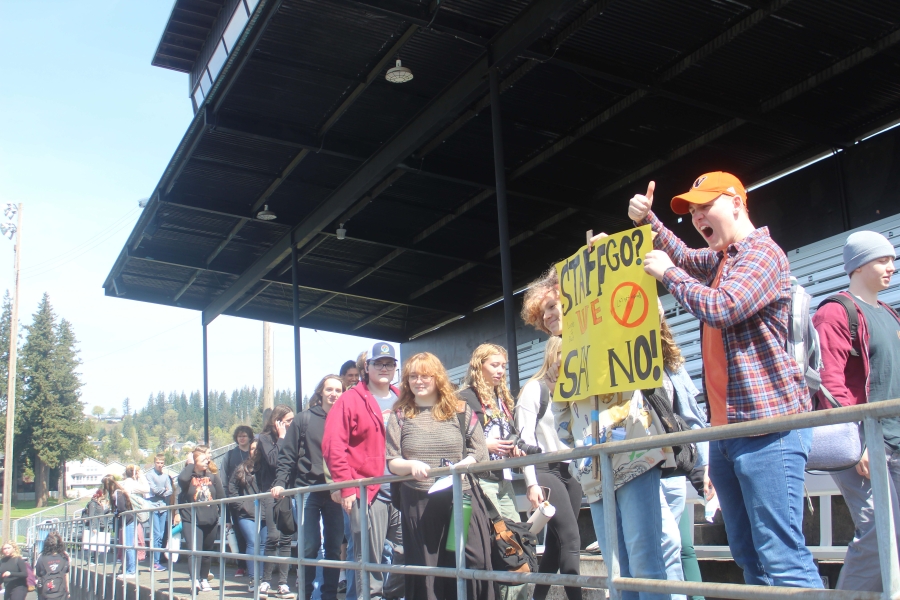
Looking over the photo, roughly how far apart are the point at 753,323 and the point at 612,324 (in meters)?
0.54

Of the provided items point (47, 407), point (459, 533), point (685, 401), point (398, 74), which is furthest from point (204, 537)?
point (47, 407)

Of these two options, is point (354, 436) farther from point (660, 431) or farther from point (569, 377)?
point (660, 431)

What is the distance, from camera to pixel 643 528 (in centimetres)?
344

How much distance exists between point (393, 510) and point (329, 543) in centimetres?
57

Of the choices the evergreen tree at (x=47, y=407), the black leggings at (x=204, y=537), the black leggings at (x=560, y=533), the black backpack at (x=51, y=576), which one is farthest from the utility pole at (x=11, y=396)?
the evergreen tree at (x=47, y=407)

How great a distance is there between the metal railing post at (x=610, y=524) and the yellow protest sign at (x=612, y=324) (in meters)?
0.29

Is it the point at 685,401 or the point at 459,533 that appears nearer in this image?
the point at 459,533

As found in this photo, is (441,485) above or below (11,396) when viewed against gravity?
below

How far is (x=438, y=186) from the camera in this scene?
13.9 metres

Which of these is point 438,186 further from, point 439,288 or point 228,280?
point 228,280

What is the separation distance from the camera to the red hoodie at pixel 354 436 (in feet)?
20.4

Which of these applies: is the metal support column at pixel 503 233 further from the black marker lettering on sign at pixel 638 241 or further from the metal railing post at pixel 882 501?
the metal railing post at pixel 882 501

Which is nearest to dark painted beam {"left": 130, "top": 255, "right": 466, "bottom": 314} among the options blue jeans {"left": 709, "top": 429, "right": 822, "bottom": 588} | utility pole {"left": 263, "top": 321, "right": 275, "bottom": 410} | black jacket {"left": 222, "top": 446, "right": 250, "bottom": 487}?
utility pole {"left": 263, "top": 321, "right": 275, "bottom": 410}

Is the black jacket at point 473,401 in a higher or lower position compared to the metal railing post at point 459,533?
higher
